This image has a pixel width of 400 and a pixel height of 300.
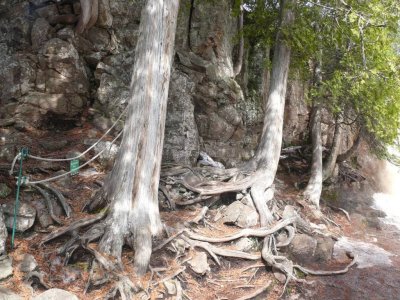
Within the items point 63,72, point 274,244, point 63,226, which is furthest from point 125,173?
point 63,72

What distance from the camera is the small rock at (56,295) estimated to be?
4.02m

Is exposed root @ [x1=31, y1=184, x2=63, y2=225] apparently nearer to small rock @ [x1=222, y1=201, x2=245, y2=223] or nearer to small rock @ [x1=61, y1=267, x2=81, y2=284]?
small rock @ [x1=61, y1=267, x2=81, y2=284]

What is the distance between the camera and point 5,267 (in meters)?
4.32

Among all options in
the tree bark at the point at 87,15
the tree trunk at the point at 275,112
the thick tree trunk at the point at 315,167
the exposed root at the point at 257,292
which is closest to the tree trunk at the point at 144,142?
the exposed root at the point at 257,292

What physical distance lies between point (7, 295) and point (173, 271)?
90.2 inches

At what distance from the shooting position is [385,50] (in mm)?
8789

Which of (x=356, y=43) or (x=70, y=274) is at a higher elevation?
(x=356, y=43)

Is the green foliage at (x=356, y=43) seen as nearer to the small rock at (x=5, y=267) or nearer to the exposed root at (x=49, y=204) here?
the exposed root at (x=49, y=204)

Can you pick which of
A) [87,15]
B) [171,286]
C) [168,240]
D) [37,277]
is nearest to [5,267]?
[37,277]

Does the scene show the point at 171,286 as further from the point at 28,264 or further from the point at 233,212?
the point at 233,212

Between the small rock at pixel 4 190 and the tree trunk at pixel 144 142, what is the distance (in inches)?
59.1

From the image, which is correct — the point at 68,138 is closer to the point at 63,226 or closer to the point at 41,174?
the point at 41,174

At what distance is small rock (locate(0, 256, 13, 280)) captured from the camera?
4228 millimetres

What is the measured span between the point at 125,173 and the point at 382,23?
6.57 m
